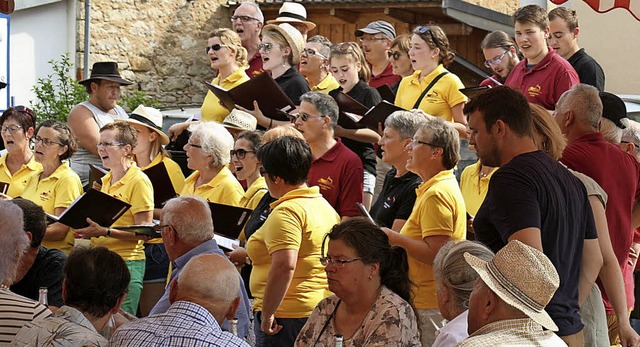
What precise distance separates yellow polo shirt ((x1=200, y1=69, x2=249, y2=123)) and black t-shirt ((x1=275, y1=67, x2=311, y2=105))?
18.4 inches

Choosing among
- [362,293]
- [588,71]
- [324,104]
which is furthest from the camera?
[588,71]

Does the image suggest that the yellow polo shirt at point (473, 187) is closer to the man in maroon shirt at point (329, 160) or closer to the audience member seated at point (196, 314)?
the man in maroon shirt at point (329, 160)

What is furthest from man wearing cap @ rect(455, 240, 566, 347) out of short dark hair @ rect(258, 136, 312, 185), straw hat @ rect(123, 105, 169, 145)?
straw hat @ rect(123, 105, 169, 145)

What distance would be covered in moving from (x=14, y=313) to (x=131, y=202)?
300cm

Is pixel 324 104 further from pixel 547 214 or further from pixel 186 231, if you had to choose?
pixel 547 214

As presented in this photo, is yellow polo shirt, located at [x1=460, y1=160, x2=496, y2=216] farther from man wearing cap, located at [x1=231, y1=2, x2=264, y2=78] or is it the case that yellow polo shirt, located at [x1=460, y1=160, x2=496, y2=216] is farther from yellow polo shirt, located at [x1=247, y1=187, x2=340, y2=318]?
man wearing cap, located at [x1=231, y1=2, x2=264, y2=78]

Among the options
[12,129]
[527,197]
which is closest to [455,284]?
[527,197]

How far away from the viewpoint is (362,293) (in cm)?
514

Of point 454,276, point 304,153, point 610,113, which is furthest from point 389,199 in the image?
point 454,276

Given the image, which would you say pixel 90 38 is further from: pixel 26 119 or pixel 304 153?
pixel 304 153

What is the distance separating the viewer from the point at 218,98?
9.41 metres

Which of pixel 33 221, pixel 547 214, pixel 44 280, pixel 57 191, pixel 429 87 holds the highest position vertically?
pixel 429 87

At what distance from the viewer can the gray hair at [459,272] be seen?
4.41m

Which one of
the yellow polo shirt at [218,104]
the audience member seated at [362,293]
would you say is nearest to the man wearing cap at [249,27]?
the yellow polo shirt at [218,104]
